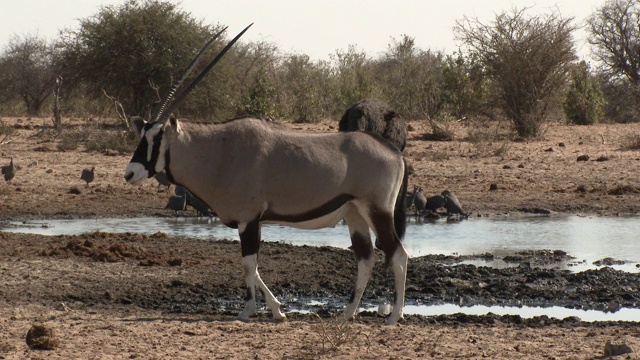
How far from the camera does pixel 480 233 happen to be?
13164 millimetres

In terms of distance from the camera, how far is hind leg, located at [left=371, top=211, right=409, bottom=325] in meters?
7.41

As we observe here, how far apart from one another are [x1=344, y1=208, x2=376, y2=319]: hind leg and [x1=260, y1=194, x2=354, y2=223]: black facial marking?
242mm

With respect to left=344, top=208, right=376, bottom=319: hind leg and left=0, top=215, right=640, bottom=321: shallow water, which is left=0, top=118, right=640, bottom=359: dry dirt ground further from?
left=0, top=215, right=640, bottom=321: shallow water

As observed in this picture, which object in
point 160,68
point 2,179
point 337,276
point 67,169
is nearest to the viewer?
point 337,276

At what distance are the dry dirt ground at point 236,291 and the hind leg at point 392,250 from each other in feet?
0.46

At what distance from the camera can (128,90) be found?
26219 millimetres

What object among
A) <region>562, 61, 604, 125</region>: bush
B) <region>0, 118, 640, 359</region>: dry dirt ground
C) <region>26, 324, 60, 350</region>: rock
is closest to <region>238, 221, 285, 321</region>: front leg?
<region>0, 118, 640, 359</region>: dry dirt ground

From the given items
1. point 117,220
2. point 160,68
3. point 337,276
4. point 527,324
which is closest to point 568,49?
point 160,68

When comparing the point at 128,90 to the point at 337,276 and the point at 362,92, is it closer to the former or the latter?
the point at 362,92

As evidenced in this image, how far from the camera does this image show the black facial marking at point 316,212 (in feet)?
24.3

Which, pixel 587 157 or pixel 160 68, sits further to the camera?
pixel 160 68

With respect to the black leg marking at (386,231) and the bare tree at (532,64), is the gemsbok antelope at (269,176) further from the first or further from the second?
the bare tree at (532,64)

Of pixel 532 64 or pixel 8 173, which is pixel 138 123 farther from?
pixel 532 64

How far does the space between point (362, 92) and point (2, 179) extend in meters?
16.6
